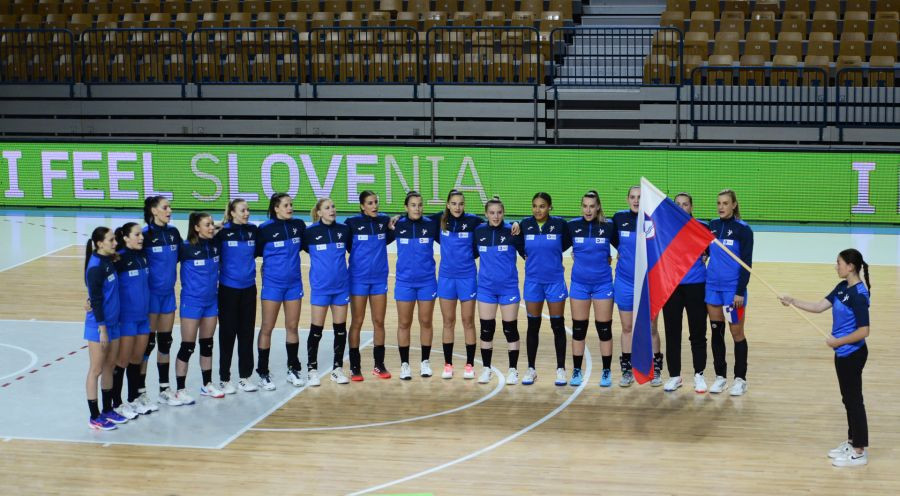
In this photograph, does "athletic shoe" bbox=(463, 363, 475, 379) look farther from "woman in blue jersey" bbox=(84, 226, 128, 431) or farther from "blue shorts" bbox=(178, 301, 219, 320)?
"woman in blue jersey" bbox=(84, 226, 128, 431)

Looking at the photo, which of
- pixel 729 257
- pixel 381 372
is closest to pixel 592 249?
pixel 729 257

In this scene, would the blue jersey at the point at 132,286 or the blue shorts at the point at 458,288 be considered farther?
the blue shorts at the point at 458,288

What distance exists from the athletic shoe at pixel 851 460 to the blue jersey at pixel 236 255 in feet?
17.6

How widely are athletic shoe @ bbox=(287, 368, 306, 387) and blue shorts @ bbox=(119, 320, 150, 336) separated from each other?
170 cm

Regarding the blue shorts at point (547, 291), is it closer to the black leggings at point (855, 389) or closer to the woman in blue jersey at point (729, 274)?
the woman in blue jersey at point (729, 274)

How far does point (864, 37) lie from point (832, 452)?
16259 millimetres

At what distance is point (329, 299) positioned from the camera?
1118 centimetres

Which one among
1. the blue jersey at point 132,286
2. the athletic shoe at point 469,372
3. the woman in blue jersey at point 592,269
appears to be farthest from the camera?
the athletic shoe at point 469,372

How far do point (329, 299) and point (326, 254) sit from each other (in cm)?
46

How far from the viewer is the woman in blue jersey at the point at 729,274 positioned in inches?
417

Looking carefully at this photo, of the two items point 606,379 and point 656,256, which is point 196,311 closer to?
point 606,379

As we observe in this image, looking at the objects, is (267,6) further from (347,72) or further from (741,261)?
(741,261)

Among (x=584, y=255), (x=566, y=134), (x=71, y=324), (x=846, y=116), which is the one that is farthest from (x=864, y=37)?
(x=71, y=324)

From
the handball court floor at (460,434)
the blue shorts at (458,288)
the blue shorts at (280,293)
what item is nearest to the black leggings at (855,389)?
the handball court floor at (460,434)
